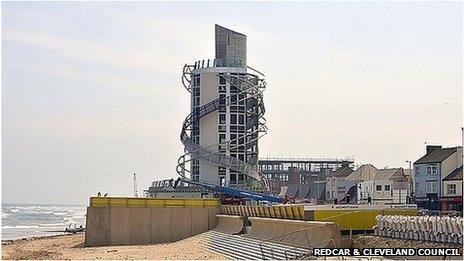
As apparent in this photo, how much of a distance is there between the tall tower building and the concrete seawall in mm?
23592

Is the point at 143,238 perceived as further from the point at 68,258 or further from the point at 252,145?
the point at 252,145

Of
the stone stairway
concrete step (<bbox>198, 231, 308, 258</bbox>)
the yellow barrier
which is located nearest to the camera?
concrete step (<bbox>198, 231, 308, 258</bbox>)

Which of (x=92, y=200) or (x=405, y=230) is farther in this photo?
(x=92, y=200)

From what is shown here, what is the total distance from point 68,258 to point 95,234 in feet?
28.3

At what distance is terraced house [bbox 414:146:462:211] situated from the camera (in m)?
63.2

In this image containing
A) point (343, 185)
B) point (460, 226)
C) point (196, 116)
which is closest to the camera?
point (460, 226)

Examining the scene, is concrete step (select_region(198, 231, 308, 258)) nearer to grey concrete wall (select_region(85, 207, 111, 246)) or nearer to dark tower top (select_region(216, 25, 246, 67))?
grey concrete wall (select_region(85, 207, 111, 246))

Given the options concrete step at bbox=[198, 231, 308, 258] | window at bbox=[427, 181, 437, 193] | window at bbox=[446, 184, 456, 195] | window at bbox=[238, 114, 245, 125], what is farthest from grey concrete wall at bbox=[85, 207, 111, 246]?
window at bbox=[238, 114, 245, 125]

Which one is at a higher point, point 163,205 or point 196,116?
point 196,116

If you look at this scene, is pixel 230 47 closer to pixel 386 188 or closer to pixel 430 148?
pixel 386 188

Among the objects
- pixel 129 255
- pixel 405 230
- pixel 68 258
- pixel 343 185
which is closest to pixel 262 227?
pixel 129 255

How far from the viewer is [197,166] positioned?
268 ft

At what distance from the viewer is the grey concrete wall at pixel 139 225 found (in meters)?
52.6

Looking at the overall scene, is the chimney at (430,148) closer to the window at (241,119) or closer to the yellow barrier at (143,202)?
the window at (241,119)
